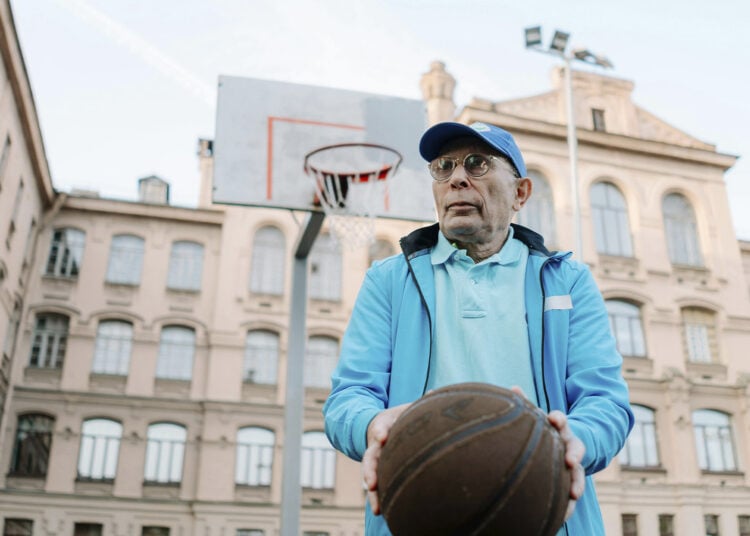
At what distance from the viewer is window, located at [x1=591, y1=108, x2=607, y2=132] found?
86.3 feet

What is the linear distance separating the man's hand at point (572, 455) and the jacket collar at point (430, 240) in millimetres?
871

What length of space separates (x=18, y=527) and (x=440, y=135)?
2239cm

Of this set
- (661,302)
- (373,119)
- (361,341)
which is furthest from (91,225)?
(361,341)

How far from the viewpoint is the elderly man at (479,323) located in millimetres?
2260

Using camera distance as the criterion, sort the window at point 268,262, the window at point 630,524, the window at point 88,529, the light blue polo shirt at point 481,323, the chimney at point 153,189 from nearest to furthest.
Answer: the light blue polo shirt at point 481,323, the window at point 88,529, the window at point 630,524, the window at point 268,262, the chimney at point 153,189

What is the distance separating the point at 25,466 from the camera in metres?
21.6

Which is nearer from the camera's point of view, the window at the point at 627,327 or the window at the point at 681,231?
the window at the point at 627,327

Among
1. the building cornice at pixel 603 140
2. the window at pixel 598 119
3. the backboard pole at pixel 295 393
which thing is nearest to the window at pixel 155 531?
the backboard pole at pixel 295 393

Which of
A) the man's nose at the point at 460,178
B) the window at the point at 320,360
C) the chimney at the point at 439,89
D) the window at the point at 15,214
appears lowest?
the man's nose at the point at 460,178

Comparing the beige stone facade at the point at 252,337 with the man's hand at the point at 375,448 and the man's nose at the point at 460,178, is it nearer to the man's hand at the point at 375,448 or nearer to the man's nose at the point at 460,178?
the man's nose at the point at 460,178

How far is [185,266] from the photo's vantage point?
24953mm

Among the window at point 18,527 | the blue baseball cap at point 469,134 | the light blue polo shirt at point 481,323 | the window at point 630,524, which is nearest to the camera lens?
the light blue polo shirt at point 481,323

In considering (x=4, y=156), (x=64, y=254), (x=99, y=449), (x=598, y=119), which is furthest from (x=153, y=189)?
(x=598, y=119)

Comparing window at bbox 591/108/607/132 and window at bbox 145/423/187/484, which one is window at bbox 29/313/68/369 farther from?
window at bbox 591/108/607/132
